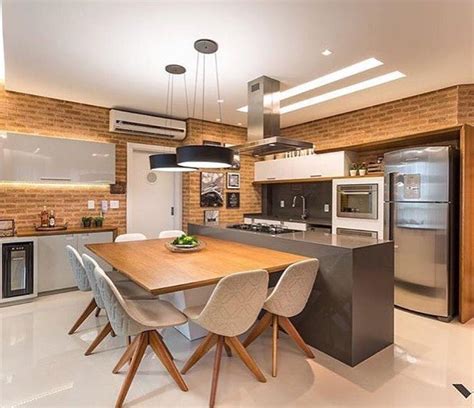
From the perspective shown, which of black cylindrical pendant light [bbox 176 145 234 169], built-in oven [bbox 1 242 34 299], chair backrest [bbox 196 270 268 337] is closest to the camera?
chair backrest [bbox 196 270 268 337]

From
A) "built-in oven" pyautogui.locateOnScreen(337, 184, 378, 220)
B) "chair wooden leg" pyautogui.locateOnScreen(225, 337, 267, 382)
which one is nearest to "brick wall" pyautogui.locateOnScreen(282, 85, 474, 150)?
"built-in oven" pyautogui.locateOnScreen(337, 184, 378, 220)

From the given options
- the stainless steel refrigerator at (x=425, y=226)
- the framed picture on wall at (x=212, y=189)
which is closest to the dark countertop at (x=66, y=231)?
the framed picture on wall at (x=212, y=189)

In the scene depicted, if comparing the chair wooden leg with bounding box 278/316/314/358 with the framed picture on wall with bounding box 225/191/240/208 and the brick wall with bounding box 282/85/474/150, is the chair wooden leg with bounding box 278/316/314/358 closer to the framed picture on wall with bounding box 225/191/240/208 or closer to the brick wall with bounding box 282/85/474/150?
the brick wall with bounding box 282/85/474/150

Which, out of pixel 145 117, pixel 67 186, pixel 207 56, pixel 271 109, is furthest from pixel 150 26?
pixel 67 186

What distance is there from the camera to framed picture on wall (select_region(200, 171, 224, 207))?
18.0 ft

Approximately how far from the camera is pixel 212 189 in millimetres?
5566

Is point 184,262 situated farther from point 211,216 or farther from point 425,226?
point 211,216

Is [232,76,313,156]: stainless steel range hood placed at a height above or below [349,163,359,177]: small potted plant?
above

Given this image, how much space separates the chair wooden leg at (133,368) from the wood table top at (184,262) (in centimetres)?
46

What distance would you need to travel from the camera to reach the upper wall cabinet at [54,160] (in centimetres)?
393

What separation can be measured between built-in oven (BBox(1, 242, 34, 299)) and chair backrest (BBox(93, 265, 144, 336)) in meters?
2.40

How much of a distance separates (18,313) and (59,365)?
1474mm

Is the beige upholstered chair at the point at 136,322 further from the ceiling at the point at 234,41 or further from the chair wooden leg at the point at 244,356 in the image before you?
the ceiling at the point at 234,41

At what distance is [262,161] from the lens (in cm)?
608
